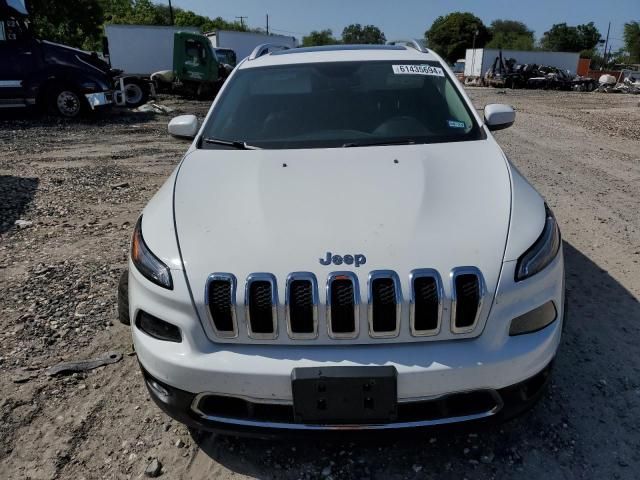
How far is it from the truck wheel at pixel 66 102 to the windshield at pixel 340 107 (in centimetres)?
1072

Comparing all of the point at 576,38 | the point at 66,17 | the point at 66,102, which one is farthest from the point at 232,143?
the point at 576,38

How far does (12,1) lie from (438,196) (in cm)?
1305

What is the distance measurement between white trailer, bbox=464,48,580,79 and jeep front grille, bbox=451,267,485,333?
3963 centimetres

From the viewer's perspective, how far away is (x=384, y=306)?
184 centimetres

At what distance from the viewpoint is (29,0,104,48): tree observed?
32062mm

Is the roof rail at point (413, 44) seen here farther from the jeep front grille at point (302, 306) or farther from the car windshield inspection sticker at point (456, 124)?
the jeep front grille at point (302, 306)

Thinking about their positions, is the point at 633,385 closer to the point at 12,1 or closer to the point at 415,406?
the point at 415,406

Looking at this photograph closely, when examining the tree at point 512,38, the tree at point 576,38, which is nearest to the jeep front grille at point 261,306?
the tree at point 512,38

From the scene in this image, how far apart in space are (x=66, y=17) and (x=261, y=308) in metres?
38.7

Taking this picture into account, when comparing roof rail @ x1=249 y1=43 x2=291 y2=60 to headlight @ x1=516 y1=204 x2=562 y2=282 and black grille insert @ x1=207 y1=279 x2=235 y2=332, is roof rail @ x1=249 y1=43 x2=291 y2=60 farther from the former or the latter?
headlight @ x1=516 y1=204 x2=562 y2=282

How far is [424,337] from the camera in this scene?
1.86 meters

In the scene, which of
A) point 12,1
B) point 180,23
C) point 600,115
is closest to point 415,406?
point 12,1

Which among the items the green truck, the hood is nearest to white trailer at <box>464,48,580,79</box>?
the green truck

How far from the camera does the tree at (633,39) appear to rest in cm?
6347
